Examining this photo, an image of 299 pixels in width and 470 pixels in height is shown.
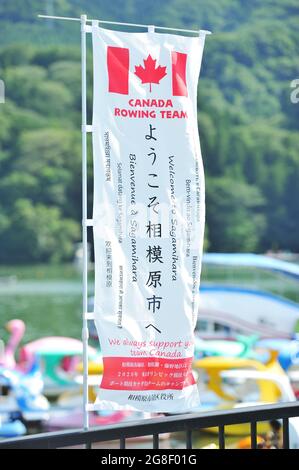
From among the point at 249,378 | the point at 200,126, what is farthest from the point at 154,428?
the point at 200,126

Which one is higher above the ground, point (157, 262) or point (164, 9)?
point (164, 9)

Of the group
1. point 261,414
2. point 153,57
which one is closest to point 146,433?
point 261,414

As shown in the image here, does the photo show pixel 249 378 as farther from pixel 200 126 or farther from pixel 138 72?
pixel 200 126

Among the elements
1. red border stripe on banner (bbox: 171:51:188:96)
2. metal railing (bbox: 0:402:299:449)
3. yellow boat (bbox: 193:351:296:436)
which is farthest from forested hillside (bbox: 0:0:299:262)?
metal railing (bbox: 0:402:299:449)

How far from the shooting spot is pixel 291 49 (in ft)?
176

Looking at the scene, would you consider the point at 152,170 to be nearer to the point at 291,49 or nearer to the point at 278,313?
the point at 278,313

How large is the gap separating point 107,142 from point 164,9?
2047 inches

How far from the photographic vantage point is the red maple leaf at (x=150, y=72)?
297 centimetres

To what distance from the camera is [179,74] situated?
9.91 ft

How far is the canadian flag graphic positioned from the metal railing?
1038 mm

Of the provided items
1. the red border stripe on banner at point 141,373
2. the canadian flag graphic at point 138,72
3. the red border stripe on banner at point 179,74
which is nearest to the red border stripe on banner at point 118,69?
the canadian flag graphic at point 138,72

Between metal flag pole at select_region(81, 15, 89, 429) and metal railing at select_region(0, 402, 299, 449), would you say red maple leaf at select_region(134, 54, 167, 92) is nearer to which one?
metal flag pole at select_region(81, 15, 89, 429)

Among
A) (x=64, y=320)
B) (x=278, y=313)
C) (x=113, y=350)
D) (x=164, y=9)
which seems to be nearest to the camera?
(x=113, y=350)

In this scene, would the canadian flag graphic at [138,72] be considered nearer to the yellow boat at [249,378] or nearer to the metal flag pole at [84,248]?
the metal flag pole at [84,248]
